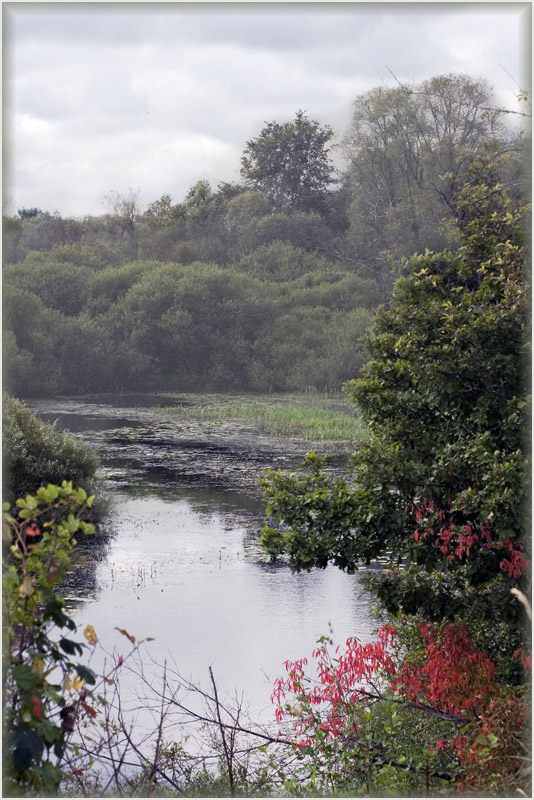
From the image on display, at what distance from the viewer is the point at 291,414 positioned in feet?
76.2

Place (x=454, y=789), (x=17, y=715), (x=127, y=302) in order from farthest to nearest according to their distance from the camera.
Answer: (x=127, y=302)
(x=454, y=789)
(x=17, y=715)

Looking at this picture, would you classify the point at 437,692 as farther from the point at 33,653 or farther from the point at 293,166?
the point at 293,166

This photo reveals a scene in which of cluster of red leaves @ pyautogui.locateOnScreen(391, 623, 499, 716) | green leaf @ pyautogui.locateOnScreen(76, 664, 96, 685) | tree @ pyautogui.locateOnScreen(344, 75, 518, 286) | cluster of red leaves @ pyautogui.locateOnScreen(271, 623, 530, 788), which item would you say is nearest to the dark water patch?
cluster of red leaves @ pyautogui.locateOnScreen(271, 623, 530, 788)

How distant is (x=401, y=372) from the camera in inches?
241

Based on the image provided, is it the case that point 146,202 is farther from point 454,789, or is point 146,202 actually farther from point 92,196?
point 454,789

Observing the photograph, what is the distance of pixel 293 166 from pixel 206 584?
117 ft

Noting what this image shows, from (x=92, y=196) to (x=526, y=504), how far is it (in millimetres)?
43070

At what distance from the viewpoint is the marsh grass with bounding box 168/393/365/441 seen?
20.6m

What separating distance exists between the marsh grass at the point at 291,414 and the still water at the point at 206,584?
11.3 feet

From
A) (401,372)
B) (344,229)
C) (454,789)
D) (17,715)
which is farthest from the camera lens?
(344,229)

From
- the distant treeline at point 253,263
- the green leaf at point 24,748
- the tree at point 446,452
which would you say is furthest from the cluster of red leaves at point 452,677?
the distant treeline at point 253,263

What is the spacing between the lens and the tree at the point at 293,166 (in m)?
42.3

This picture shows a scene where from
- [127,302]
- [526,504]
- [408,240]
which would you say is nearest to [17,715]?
[526,504]

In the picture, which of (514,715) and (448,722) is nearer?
(514,715)
